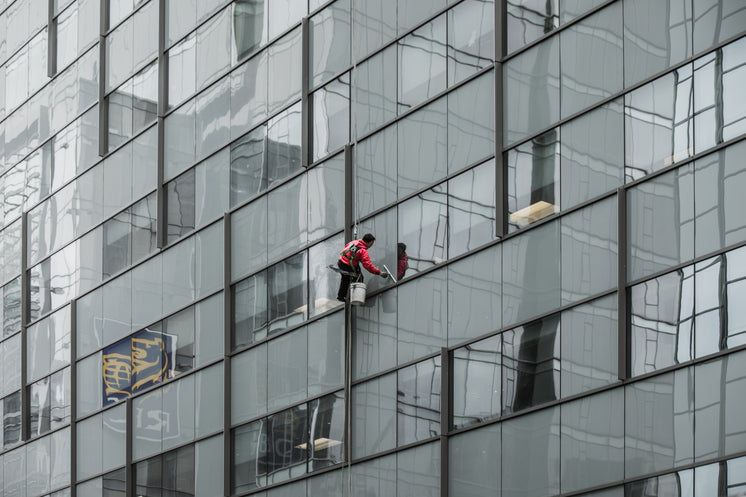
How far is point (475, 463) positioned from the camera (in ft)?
95.3

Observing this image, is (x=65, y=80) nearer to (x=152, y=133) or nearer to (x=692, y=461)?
(x=152, y=133)

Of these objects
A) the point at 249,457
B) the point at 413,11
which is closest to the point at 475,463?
the point at 249,457

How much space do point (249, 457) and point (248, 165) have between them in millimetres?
8178

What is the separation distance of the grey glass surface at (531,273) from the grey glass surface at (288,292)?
775cm

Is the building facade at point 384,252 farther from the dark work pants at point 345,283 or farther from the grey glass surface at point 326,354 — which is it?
the dark work pants at point 345,283

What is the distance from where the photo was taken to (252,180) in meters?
37.7

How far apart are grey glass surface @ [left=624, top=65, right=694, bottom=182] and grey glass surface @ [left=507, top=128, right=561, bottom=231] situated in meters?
2.05

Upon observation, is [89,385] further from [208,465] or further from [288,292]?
[288,292]

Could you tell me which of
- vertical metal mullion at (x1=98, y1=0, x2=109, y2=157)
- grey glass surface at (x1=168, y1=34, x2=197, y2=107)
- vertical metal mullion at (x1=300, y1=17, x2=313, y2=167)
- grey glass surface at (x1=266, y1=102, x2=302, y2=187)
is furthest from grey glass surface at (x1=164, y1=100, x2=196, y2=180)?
vertical metal mullion at (x1=300, y1=17, x2=313, y2=167)

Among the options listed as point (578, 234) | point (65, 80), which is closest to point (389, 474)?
point (578, 234)

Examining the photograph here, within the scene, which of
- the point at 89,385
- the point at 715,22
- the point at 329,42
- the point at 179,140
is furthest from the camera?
the point at 89,385

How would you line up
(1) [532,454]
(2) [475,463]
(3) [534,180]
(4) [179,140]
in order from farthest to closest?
(4) [179,140] → (2) [475,463] → (3) [534,180] → (1) [532,454]

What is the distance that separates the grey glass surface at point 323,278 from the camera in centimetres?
3412

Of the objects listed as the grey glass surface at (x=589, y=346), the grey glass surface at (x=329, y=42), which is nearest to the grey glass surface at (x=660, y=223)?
the grey glass surface at (x=589, y=346)
